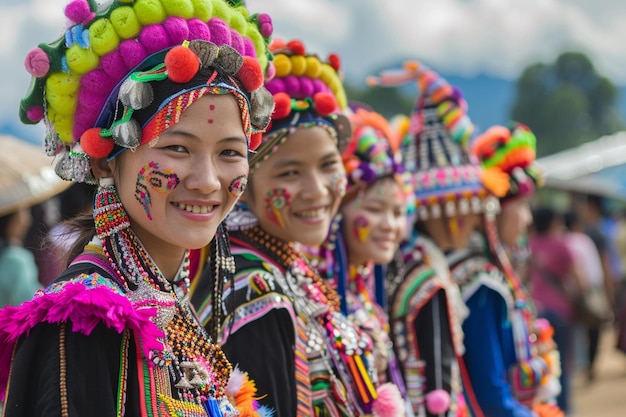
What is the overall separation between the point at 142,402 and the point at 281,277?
1069 mm

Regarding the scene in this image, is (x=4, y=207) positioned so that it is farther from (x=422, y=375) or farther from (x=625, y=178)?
(x=625, y=178)

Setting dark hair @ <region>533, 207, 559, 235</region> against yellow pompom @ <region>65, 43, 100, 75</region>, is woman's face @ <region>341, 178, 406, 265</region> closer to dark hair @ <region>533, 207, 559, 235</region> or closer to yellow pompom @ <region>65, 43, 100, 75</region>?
yellow pompom @ <region>65, 43, 100, 75</region>

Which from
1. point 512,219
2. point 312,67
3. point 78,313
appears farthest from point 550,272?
point 78,313

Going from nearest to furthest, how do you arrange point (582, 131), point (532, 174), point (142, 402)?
point (142, 402), point (532, 174), point (582, 131)

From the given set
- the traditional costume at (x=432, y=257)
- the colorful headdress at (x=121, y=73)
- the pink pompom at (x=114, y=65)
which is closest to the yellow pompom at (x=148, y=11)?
the colorful headdress at (x=121, y=73)

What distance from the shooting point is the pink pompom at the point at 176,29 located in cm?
219

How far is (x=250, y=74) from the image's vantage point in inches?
90.6

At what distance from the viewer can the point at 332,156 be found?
318cm

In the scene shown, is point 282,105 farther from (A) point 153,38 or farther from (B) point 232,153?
(A) point 153,38

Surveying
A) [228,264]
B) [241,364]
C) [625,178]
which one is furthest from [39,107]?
[625,178]

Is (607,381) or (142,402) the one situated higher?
(607,381)

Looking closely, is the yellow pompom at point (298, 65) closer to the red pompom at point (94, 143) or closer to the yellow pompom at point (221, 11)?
the yellow pompom at point (221, 11)

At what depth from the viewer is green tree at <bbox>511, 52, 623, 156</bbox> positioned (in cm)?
3356

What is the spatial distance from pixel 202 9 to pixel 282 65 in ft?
2.94
